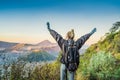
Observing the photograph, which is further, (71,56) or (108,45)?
(108,45)

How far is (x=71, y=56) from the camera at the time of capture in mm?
12445

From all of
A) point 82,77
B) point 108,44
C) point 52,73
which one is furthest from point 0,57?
point 108,44

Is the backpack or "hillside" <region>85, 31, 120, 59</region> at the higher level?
"hillside" <region>85, 31, 120, 59</region>

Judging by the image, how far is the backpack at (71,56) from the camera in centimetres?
1245

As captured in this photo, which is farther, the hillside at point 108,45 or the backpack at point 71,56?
the hillside at point 108,45

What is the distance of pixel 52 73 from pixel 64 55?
8754 mm

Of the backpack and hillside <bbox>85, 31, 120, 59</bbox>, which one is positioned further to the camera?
hillside <bbox>85, 31, 120, 59</bbox>

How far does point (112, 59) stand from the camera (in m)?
26.3

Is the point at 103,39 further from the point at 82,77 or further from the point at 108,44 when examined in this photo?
the point at 82,77

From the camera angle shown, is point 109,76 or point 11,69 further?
point 109,76

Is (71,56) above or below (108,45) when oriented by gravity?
below

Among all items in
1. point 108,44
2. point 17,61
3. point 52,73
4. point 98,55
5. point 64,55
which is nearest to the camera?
point 64,55

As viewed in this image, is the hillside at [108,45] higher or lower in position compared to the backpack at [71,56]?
higher

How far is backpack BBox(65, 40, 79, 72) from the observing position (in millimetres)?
12445
